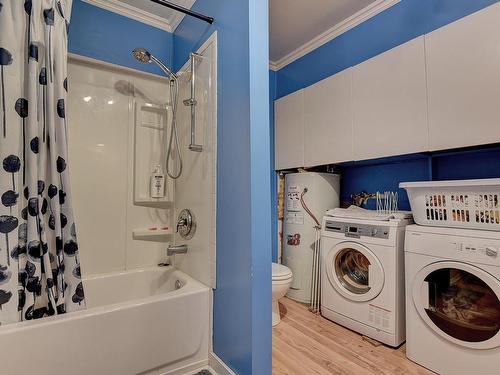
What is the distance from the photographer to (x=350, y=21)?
7.78ft

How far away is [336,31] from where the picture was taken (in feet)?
8.20

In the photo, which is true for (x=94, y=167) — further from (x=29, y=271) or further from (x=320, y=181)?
(x=320, y=181)

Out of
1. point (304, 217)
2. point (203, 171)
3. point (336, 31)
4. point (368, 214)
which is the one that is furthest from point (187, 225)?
point (336, 31)

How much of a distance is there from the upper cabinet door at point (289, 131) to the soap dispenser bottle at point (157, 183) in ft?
4.25

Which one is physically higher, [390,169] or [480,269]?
[390,169]

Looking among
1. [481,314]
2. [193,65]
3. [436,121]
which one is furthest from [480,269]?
[193,65]

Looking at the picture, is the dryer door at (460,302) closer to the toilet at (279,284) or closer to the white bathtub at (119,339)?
the toilet at (279,284)

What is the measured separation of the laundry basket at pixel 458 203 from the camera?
1403 mm

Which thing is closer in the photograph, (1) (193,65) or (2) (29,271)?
(2) (29,271)

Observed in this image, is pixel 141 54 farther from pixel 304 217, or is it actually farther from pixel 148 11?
pixel 304 217

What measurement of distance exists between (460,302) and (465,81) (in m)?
1.29

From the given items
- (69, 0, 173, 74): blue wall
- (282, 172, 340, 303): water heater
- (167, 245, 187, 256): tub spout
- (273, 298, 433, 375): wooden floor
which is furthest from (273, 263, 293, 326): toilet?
Result: (69, 0, 173, 74): blue wall

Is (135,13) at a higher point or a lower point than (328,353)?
higher

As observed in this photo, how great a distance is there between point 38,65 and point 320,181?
2173 mm
